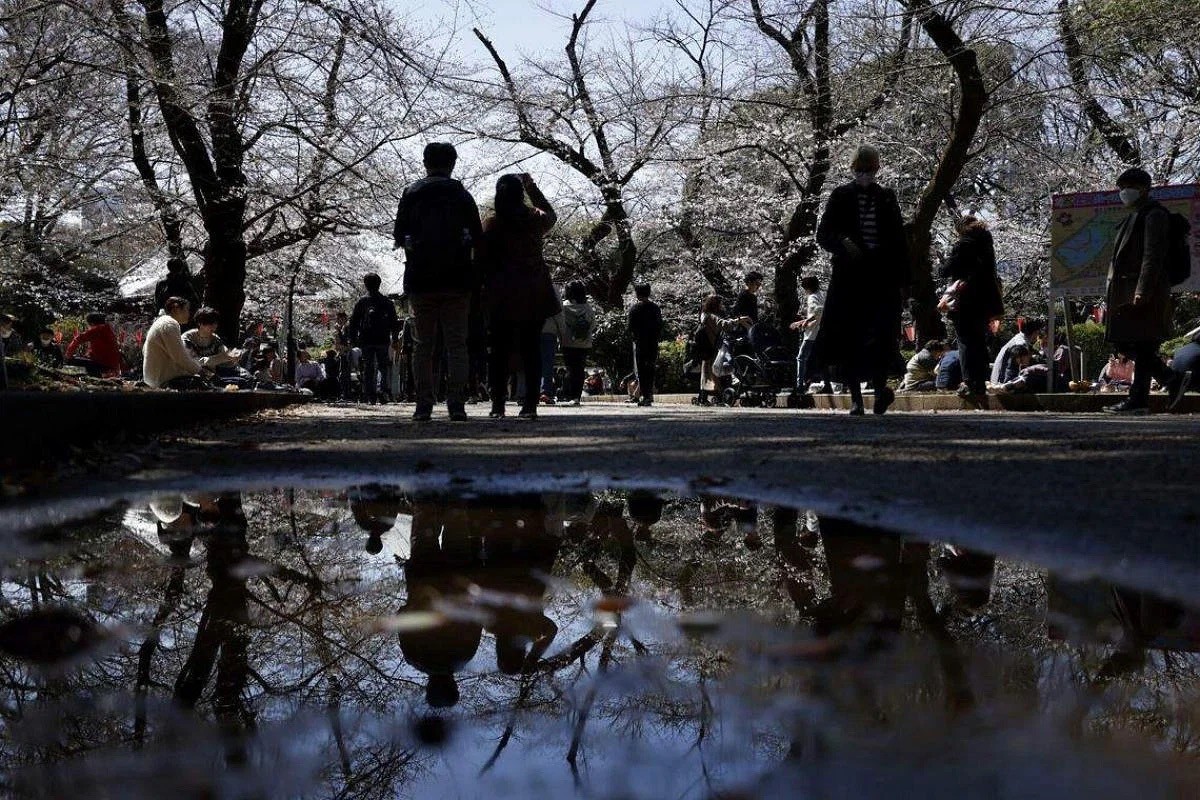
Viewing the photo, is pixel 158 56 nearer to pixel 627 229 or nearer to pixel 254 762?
pixel 254 762

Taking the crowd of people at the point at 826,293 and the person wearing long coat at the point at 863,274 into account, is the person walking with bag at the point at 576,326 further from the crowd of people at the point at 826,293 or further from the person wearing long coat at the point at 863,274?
the person wearing long coat at the point at 863,274

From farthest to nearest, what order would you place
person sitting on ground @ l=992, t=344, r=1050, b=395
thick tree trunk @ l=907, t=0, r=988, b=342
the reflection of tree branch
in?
thick tree trunk @ l=907, t=0, r=988, b=342 → person sitting on ground @ l=992, t=344, r=1050, b=395 → the reflection of tree branch

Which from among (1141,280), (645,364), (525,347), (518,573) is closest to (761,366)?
(645,364)

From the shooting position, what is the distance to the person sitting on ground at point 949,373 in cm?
1307

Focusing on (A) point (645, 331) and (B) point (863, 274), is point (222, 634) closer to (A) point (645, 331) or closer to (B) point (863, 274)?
(B) point (863, 274)

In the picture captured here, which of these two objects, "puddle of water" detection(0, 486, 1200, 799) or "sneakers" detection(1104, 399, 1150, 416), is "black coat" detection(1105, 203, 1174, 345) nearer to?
"sneakers" detection(1104, 399, 1150, 416)

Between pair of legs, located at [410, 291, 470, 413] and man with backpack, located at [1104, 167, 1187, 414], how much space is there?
5317mm

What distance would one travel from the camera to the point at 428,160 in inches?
326

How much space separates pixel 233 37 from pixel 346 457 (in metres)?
11.2

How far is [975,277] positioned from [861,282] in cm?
269

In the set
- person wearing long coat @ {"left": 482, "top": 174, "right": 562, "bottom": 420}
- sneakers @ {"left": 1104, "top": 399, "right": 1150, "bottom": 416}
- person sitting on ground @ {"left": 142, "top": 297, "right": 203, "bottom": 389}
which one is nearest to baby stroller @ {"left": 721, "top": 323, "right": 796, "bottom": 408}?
sneakers @ {"left": 1104, "top": 399, "right": 1150, "bottom": 416}

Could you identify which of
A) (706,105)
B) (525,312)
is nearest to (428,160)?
(525,312)

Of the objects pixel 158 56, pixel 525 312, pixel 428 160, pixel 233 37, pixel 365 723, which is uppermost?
pixel 233 37

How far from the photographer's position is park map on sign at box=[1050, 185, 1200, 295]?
1187 cm
